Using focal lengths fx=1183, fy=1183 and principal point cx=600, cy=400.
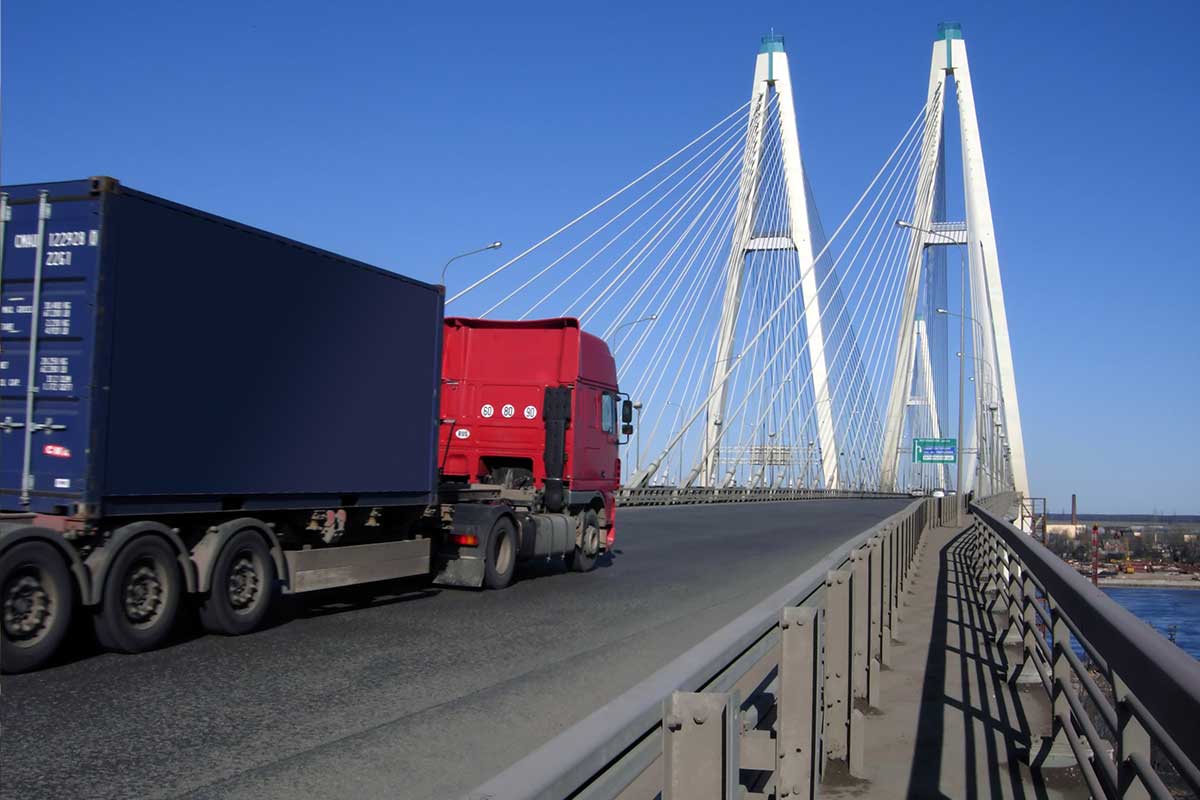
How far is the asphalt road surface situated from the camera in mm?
5918

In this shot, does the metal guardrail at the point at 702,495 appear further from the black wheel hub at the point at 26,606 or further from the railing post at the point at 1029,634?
the black wheel hub at the point at 26,606

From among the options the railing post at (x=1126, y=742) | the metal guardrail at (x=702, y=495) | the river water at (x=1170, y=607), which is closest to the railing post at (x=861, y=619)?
the railing post at (x=1126, y=742)

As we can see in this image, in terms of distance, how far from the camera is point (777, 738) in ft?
14.5

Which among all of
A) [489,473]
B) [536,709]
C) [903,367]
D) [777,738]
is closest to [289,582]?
[536,709]

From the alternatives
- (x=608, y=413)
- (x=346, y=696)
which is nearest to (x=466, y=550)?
(x=608, y=413)

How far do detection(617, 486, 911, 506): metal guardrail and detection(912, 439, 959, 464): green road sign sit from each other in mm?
7823

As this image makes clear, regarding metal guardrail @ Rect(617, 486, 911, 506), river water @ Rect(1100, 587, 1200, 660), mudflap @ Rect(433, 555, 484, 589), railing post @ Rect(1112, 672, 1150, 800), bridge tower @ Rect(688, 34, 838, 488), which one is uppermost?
bridge tower @ Rect(688, 34, 838, 488)

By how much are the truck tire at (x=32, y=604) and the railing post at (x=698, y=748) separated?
702 centimetres

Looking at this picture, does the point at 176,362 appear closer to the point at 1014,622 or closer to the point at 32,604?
the point at 32,604

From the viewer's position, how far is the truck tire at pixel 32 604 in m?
8.18

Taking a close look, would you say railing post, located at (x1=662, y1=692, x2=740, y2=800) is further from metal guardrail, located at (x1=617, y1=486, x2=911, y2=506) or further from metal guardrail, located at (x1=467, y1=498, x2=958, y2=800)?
metal guardrail, located at (x1=617, y1=486, x2=911, y2=506)

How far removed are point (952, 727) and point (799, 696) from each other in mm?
3101

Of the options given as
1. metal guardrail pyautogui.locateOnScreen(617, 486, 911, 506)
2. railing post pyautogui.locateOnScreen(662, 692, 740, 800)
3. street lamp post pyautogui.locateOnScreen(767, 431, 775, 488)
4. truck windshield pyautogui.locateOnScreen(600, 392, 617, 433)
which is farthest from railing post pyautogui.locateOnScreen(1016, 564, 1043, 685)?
street lamp post pyautogui.locateOnScreen(767, 431, 775, 488)

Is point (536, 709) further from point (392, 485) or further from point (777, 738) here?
point (392, 485)
